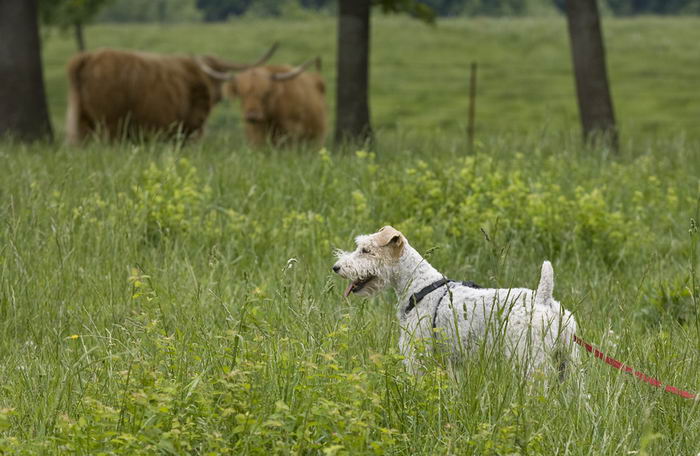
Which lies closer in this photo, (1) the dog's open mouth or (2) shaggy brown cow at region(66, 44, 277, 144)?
(1) the dog's open mouth

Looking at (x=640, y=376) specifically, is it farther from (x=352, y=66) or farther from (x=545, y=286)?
(x=352, y=66)

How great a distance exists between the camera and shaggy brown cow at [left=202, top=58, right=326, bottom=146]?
1361cm

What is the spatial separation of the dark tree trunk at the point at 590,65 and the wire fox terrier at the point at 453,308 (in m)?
9.10

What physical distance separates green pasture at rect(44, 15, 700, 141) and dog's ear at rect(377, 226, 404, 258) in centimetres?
1988

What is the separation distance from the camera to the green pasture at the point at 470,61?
2886 centimetres

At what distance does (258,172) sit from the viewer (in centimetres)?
873

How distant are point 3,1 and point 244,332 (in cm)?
1081

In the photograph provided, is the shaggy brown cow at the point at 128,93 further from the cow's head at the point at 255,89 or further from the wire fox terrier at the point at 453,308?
the wire fox terrier at the point at 453,308

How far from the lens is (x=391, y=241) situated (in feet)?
14.8

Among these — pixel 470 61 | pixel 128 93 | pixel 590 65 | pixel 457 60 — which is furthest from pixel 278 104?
pixel 457 60

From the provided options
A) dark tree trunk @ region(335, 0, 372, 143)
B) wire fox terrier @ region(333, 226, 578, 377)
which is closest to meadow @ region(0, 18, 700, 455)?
wire fox terrier @ region(333, 226, 578, 377)

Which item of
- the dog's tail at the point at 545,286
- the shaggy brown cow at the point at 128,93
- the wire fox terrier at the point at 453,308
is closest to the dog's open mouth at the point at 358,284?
the wire fox terrier at the point at 453,308

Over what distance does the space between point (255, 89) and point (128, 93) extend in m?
1.87

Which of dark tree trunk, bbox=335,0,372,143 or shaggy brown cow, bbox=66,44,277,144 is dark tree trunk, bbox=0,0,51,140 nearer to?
shaggy brown cow, bbox=66,44,277,144
